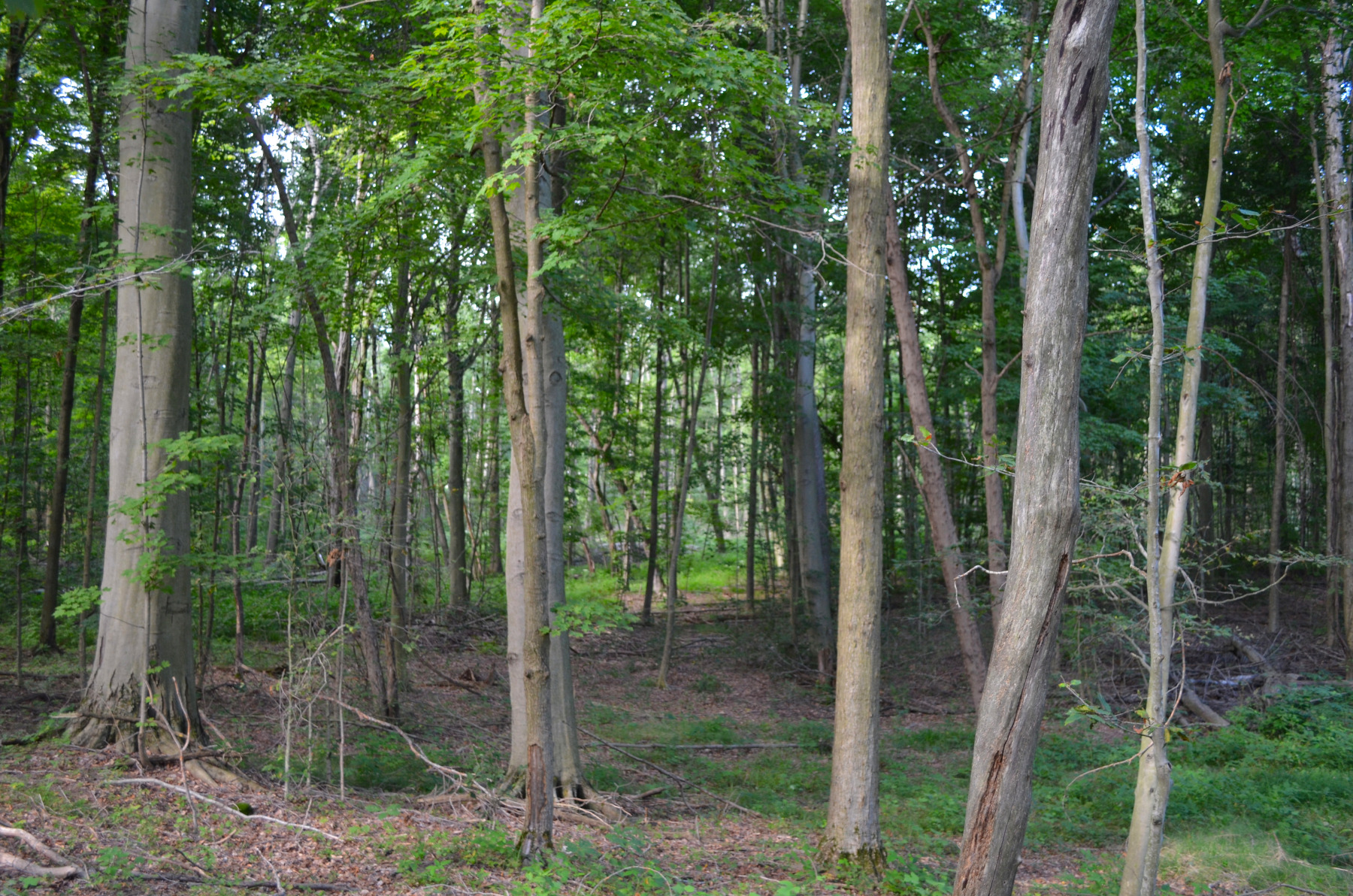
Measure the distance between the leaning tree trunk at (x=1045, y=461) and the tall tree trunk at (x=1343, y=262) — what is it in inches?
415

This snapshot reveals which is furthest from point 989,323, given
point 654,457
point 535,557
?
point 654,457

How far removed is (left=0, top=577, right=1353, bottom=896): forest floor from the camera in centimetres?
493

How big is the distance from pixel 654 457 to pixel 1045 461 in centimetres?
1217

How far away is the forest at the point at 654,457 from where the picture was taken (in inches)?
182

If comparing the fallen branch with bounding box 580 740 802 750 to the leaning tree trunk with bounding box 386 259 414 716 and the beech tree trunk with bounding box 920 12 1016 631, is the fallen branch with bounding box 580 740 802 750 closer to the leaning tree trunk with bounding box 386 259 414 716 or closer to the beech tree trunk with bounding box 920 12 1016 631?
the leaning tree trunk with bounding box 386 259 414 716

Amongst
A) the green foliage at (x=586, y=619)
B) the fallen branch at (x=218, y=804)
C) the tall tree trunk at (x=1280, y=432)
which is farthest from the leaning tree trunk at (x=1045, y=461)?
the tall tree trunk at (x=1280, y=432)

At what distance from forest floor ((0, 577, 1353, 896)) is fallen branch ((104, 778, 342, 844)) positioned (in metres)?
0.03

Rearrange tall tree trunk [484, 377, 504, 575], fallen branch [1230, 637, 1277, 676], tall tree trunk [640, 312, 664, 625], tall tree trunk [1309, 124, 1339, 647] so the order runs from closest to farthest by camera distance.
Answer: fallen branch [1230, 637, 1277, 676] < tall tree trunk [1309, 124, 1339, 647] < tall tree trunk [484, 377, 504, 575] < tall tree trunk [640, 312, 664, 625]

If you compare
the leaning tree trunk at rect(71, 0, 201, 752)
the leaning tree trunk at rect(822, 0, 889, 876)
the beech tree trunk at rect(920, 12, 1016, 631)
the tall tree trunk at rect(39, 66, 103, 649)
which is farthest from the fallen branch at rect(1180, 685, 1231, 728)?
the tall tree trunk at rect(39, 66, 103, 649)

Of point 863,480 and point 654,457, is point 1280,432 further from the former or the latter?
point 863,480

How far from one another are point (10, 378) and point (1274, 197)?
22056mm

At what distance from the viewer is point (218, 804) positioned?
5520mm

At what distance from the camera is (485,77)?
508cm

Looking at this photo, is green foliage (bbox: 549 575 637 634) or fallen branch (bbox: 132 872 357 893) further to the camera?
green foliage (bbox: 549 575 637 634)
